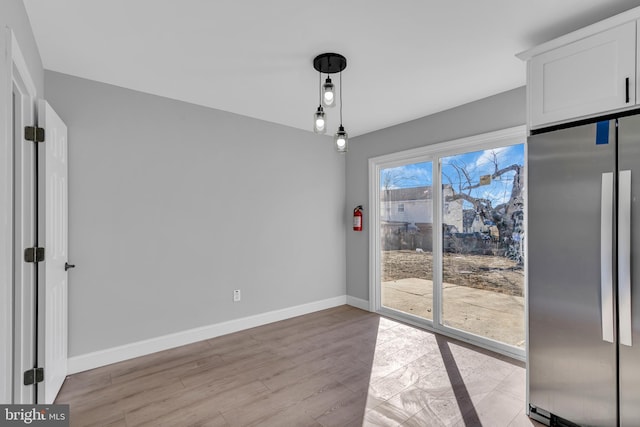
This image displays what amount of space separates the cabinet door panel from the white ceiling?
0.21 meters

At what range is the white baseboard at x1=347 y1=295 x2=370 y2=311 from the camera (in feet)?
15.1

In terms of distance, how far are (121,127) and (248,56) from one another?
1.49 m

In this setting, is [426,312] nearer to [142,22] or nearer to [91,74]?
[142,22]

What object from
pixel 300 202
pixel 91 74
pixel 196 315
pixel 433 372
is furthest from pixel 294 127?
pixel 433 372

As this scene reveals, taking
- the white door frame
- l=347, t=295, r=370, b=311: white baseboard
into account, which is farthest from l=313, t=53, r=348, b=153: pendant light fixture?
l=347, t=295, r=370, b=311: white baseboard

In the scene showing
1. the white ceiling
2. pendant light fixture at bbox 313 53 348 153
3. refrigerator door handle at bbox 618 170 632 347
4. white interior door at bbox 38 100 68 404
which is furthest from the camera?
pendant light fixture at bbox 313 53 348 153

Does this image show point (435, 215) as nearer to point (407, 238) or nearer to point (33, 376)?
point (407, 238)

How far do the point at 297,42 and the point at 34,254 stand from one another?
2.24 meters

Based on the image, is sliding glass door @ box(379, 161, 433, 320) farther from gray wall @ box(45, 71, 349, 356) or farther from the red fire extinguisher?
gray wall @ box(45, 71, 349, 356)

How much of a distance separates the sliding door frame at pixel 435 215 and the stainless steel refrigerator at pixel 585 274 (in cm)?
53

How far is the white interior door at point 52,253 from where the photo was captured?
6.83 ft

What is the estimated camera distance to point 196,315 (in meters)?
3.46

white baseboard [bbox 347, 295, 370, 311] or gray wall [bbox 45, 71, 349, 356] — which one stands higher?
gray wall [bbox 45, 71, 349, 356]

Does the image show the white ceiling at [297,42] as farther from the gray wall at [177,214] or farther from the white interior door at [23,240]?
the white interior door at [23,240]
